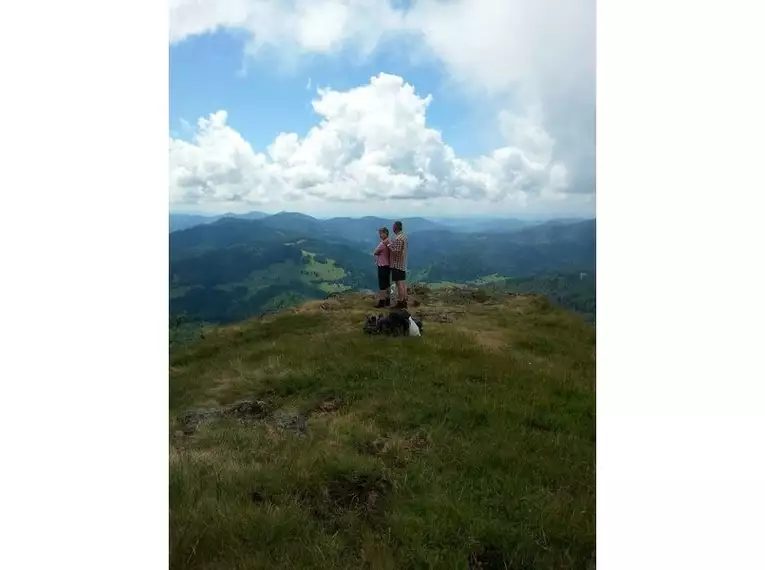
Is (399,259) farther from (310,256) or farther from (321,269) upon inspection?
(310,256)

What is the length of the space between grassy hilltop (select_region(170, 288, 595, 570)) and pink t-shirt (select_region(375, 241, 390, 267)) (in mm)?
927

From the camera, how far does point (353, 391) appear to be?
4.66m

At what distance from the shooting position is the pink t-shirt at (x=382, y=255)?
6.11m

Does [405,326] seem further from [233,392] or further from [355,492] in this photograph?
[355,492]

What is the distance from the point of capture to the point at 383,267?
6617 mm

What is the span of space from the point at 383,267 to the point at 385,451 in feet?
10.7

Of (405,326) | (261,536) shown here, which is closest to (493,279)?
(405,326)

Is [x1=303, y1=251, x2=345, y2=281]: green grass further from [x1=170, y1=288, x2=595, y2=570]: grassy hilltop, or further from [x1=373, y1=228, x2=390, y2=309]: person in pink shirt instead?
[x1=170, y1=288, x2=595, y2=570]: grassy hilltop

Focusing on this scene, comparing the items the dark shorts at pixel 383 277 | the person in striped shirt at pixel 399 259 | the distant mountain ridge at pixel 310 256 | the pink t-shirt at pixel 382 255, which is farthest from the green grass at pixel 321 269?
the dark shorts at pixel 383 277

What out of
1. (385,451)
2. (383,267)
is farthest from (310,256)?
(385,451)

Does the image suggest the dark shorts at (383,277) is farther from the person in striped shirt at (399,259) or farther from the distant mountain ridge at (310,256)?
the distant mountain ridge at (310,256)

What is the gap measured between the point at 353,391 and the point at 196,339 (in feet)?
4.86

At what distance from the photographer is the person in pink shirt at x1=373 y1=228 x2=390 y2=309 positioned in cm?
582

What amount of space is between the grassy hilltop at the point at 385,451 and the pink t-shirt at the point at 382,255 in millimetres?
927
